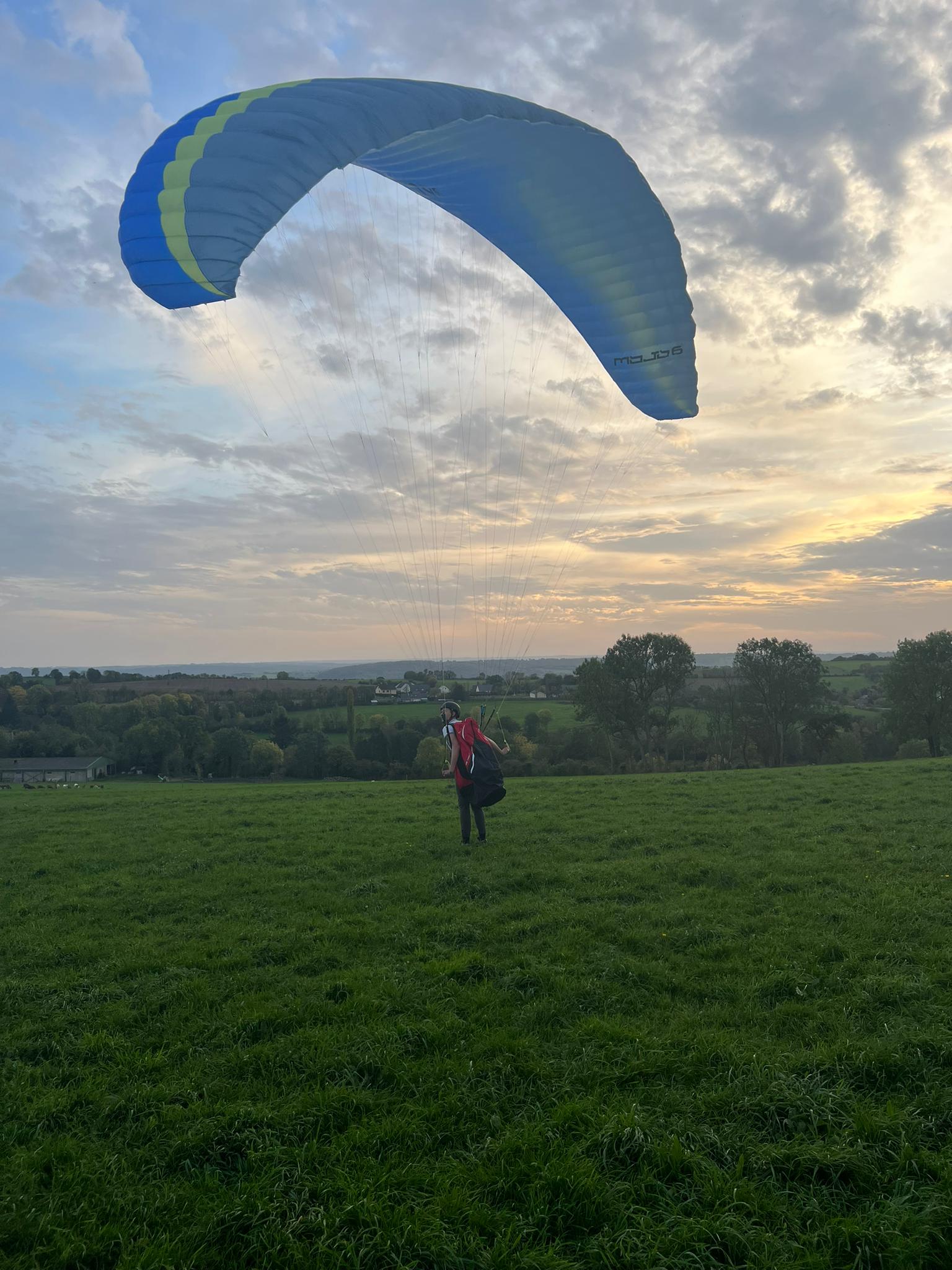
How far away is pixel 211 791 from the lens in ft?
61.1

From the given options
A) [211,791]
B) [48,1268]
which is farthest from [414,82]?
[211,791]

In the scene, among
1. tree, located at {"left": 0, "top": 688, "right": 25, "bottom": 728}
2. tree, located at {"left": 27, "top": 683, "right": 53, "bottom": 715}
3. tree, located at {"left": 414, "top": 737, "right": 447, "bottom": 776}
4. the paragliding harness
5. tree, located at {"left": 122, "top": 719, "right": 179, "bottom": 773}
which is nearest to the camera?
the paragliding harness

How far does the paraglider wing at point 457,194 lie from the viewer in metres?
7.03

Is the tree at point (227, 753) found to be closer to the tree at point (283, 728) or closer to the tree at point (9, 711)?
the tree at point (283, 728)

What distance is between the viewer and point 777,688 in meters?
38.0

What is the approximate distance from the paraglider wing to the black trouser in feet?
21.0

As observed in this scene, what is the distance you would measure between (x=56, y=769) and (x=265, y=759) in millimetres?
11191

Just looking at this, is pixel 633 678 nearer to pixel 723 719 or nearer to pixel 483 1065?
pixel 723 719

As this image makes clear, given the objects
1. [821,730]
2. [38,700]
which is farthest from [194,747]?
[821,730]

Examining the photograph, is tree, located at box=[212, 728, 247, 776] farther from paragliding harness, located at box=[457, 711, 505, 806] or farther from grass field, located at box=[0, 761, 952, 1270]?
paragliding harness, located at box=[457, 711, 505, 806]

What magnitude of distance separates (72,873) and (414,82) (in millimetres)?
10005

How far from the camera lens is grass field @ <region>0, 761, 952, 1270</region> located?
3207 millimetres

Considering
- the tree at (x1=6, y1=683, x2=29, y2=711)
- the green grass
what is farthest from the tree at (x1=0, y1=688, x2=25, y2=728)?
the green grass

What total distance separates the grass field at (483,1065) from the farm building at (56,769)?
31310 millimetres
